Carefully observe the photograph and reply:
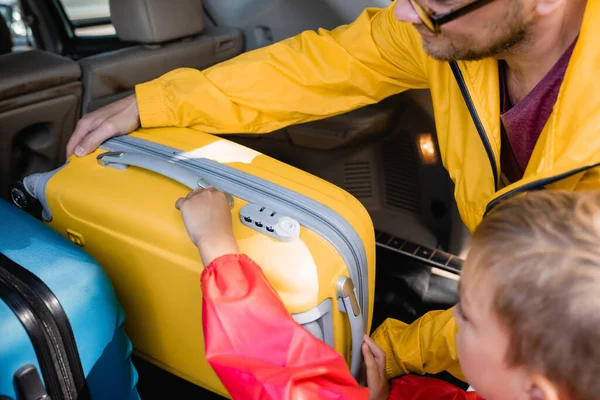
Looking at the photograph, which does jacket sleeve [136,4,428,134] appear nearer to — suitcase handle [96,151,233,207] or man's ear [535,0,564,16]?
suitcase handle [96,151,233,207]

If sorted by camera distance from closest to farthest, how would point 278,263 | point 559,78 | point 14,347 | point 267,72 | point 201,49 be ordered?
point 14,347 < point 278,263 < point 559,78 < point 267,72 < point 201,49

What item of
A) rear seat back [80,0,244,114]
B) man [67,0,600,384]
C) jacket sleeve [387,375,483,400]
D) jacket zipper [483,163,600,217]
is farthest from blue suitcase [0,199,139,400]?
rear seat back [80,0,244,114]

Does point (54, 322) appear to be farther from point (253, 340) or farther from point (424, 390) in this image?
point (424, 390)

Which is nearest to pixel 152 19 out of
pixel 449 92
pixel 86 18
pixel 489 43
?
pixel 86 18

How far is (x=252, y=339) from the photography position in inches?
34.9

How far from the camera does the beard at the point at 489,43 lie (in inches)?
42.2

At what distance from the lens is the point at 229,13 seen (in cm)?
212

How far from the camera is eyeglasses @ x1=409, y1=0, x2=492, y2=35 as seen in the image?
1.01 meters

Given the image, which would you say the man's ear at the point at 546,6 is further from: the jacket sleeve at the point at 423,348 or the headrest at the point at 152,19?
the headrest at the point at 152,19

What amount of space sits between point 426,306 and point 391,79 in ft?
2.29

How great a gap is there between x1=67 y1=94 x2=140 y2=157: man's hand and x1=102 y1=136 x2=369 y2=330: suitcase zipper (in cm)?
15

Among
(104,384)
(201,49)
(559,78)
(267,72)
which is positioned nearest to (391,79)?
(267,72)

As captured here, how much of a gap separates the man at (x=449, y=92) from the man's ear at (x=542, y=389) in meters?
0.36

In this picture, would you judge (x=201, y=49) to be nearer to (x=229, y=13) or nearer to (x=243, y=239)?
(x=229, y=13)
